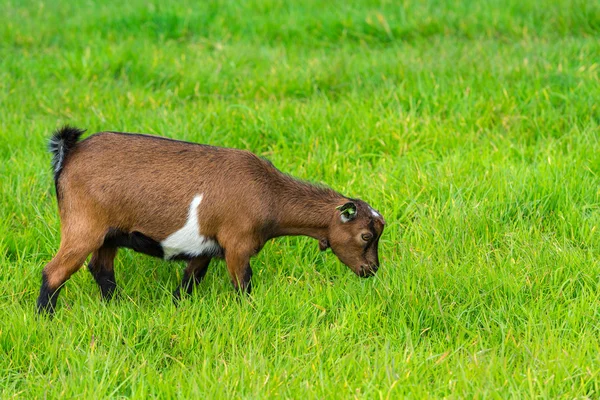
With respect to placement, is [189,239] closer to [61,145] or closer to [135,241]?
[135,241]

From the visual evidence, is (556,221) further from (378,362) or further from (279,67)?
(279,67)

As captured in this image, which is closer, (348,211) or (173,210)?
(173,210)

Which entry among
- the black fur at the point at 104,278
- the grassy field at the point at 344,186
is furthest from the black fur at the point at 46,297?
the black fur at the point at 104,278

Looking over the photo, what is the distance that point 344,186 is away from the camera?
6199 mm

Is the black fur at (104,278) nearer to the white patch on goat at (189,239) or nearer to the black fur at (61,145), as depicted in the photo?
the white patch on goat at (189,239)

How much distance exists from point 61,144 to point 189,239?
88cm

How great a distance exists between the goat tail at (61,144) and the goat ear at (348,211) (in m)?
1.55

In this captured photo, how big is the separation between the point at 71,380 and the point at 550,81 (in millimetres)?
4965

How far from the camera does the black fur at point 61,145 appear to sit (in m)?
4.82

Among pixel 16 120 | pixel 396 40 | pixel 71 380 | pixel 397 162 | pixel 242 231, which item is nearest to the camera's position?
pixel 71 380

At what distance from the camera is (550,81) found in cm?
735

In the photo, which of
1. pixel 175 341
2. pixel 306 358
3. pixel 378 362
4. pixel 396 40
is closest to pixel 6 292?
pixel 175 341

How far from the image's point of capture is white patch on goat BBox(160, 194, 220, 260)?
486cm

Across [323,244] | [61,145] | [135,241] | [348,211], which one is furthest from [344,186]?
[61,145]
